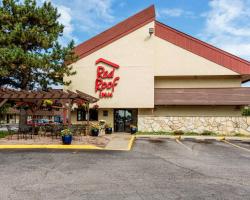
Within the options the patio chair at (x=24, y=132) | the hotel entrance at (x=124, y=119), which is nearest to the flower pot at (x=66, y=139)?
the patio chair at (x=24, y=132)

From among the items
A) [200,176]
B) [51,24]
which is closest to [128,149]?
[200,176]

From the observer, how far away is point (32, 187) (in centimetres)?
729

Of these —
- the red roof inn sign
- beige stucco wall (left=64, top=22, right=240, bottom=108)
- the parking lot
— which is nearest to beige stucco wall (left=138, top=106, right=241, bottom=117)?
beige stucco wall (left=64, top=22, right=240, bottom=108)

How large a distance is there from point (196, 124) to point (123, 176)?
17.4 metres

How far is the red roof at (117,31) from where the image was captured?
25.8 meters

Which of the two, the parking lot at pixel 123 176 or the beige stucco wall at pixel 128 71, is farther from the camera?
the beige stucco wall at pixel 128 71

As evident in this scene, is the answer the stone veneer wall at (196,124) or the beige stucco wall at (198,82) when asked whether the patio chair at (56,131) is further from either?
the beige stucco wall at (198,82)

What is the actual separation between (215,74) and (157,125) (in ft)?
22.8

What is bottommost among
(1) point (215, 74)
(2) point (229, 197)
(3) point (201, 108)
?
(2) point (229, 197)

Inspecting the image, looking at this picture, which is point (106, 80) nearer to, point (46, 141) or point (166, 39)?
point (166, 39)

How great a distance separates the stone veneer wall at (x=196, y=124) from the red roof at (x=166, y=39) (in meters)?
4.50

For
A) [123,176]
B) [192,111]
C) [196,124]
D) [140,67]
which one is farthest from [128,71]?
[123,176]

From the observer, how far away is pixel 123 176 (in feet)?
28.5

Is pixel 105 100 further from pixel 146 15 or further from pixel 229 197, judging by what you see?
pixel 229 197
